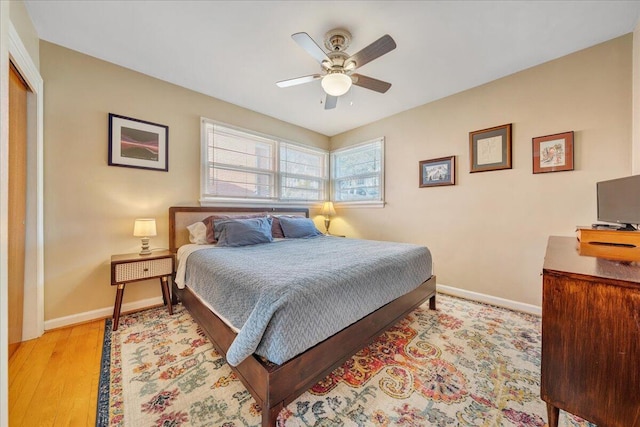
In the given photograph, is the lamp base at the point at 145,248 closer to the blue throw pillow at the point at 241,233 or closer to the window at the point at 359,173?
the blue throw pillow at the point at 241,233

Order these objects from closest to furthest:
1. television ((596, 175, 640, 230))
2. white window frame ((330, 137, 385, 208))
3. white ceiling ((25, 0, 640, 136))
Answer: television ((596, 175, 640, 230))
white ceiling ((25, 0, 640, 136))
white window frame ((330, 137, 385, 208))

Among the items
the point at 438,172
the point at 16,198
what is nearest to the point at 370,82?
the point at 438,172

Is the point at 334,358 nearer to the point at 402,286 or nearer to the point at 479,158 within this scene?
the point at 402,286

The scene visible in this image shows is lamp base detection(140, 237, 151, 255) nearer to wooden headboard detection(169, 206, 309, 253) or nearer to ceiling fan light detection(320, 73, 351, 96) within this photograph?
wooden headboard detection(169, 206, 309, 253)

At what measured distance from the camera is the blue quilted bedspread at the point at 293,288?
1.17m

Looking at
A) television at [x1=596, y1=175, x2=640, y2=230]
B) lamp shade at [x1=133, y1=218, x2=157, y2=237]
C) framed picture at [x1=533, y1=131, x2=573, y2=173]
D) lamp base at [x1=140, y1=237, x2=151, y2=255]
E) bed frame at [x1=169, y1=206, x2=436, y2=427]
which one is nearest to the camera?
bed frame at [x1=169, y1=206, x2=436, y2=427]

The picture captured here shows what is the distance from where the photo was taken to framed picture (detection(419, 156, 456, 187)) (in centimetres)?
302

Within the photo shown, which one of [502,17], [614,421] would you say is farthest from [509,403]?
[502,17]

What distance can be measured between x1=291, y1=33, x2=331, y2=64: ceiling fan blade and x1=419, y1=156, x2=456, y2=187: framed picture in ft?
6.62

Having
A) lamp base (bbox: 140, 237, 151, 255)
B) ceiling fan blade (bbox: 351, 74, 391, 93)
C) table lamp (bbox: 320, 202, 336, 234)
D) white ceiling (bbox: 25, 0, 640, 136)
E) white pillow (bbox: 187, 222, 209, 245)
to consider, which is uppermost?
white ceiling (bbox: 25, 0, 640, 136)

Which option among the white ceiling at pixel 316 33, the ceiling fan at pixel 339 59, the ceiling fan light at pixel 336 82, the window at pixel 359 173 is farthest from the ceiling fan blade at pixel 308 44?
the window at pixel 359 173

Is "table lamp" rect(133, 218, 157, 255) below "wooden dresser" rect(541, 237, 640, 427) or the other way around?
the other way around

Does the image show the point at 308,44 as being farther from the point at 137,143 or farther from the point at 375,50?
the point at 137,143

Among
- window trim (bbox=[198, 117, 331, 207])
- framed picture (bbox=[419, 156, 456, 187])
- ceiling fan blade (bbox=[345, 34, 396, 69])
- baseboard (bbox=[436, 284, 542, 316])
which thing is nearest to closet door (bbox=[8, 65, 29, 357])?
window trim (bbox=[198, 117, 331, 207])
